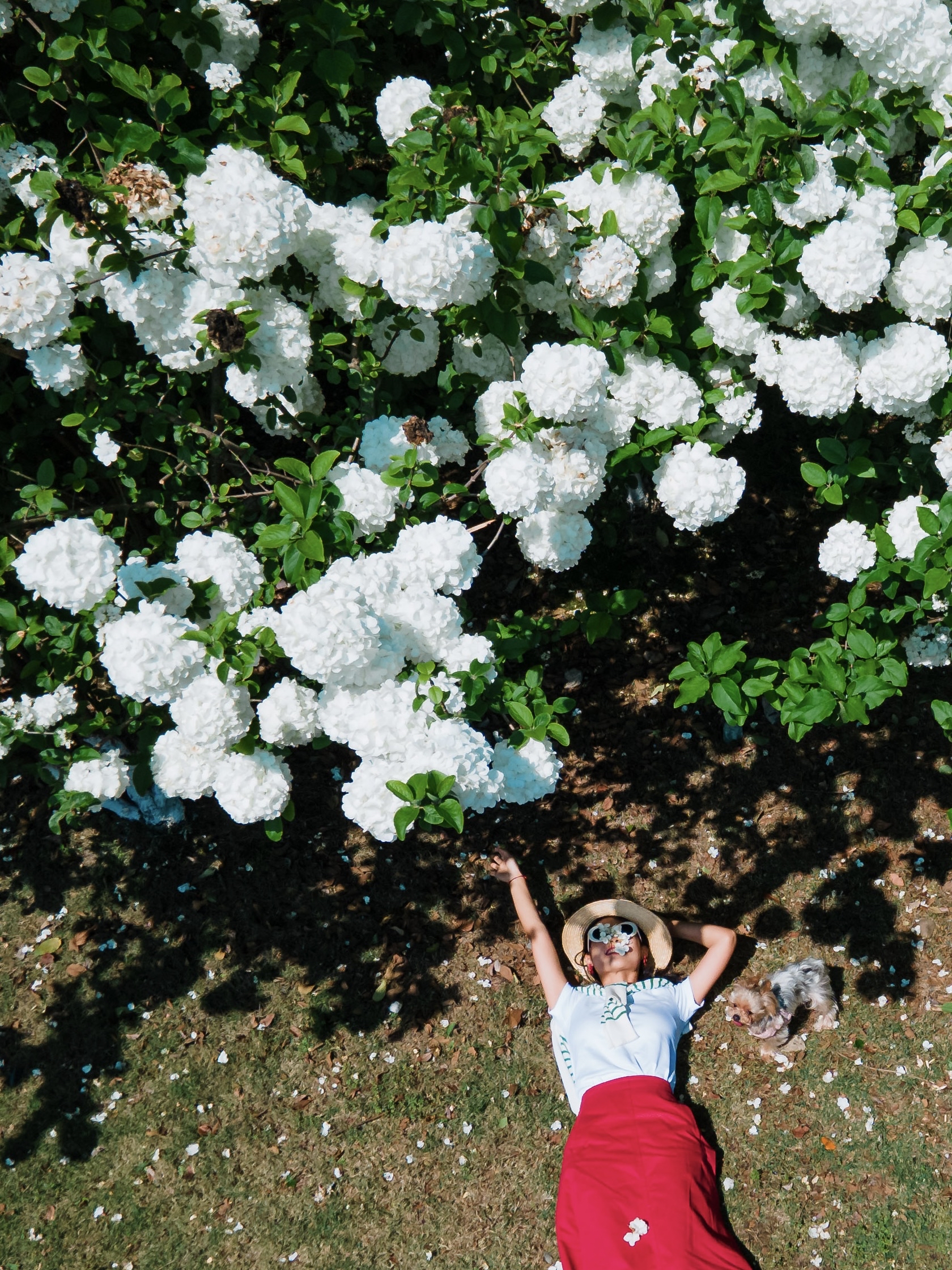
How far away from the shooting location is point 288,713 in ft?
8.27

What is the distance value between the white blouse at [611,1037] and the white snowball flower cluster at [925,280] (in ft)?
9.65

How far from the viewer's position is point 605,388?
9.12 ft

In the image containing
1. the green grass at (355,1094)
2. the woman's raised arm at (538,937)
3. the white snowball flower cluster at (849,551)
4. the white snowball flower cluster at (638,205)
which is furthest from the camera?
the woman's raised arm at (538,937)

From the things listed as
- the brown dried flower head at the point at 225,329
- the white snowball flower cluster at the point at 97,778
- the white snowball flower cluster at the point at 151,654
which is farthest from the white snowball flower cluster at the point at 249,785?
the brown dried flower head at the point at 225,329

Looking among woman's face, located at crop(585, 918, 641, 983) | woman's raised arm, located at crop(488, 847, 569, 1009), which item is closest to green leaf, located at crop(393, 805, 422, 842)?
woman's raised arm, located at crop(488, 847, 569, 1009)

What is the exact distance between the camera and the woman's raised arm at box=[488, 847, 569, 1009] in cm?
434

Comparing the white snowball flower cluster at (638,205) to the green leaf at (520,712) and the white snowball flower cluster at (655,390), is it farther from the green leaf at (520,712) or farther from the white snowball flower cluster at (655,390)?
the green leaf at (520,712)

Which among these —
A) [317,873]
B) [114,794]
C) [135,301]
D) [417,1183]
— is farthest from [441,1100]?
[135,301]

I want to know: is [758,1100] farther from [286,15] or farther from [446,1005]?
[286,15]

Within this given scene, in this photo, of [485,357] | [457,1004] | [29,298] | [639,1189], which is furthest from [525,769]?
[457,1004]

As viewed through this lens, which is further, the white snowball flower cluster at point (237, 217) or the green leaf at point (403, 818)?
the white snowball flower cluster at point (237, 217)

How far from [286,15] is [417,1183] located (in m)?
4.37

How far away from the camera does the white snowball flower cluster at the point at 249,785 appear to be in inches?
104

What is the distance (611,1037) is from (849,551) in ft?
7.72
